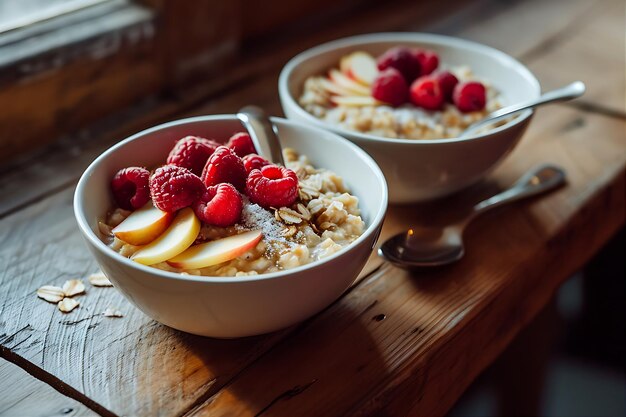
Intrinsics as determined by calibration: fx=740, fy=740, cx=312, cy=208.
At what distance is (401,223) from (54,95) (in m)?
0.60

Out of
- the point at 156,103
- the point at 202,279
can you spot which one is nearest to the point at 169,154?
the point at 202,279

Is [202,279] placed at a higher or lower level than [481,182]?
higher

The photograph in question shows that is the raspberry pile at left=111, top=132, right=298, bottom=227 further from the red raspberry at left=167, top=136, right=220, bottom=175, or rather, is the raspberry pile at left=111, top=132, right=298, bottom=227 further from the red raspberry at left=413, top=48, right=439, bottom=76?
the red raspberry at left=413, top=48, right=439, bottom=76

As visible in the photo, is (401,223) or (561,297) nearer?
(401,223)

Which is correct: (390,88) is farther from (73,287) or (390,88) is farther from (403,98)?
(73,287)

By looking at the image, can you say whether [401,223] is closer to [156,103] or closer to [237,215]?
[237,215]

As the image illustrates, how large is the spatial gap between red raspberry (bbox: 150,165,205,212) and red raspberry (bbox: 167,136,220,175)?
0.07 meters

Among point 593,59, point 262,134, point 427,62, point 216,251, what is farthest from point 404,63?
point 593,59

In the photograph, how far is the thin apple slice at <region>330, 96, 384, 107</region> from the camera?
3.70ft

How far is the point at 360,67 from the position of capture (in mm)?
1234

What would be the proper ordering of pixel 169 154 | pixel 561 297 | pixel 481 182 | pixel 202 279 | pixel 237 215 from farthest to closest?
pixel 561 297
pixel 481 182
pixel 169 154
pixel 237 215
pixel 202 279

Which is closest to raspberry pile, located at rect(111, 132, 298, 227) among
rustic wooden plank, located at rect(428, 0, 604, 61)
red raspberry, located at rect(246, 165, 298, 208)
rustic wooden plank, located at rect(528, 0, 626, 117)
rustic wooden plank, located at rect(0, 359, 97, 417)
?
red raspberry, located at rect(246, 165, 298, 208)

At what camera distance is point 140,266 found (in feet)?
2.37

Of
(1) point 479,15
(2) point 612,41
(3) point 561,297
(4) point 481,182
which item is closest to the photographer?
(4) point 481,182
